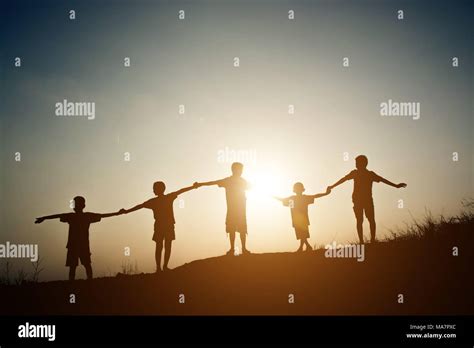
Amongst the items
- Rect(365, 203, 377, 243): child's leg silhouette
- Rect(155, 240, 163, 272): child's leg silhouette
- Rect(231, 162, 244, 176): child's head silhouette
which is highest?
Rect(231, 162, 244, 176): child's head silhouette

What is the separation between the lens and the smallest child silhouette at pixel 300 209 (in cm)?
1373

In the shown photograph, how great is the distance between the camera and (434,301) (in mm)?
9312

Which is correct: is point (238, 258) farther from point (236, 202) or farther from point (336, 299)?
point (336, 299)

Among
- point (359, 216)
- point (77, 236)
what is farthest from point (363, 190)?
point (77, 236)

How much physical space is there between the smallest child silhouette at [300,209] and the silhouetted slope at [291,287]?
1.34m

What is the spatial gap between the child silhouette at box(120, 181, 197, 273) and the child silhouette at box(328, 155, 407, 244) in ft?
14.0

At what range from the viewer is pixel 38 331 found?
29.5ft

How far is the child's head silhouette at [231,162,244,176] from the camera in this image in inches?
502

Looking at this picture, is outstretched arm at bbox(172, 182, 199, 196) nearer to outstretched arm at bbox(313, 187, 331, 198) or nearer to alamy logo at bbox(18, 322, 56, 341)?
outstretched arm at bbox(313, 187, 331, 198)

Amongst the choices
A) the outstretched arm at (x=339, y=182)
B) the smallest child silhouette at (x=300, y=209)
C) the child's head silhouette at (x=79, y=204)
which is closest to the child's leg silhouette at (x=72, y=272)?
the child's head silhouette at (x=79, y=204)

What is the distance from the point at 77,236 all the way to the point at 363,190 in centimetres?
681

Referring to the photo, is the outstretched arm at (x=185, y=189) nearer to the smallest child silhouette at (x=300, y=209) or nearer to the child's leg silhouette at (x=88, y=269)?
the smallest child silhouette at (x=300, y=209)

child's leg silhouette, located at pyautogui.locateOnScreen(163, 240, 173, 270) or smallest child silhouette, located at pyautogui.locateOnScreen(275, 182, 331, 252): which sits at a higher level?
→ smallest child silhouette, located at pyautogui.locateOnScreen(275, 182, 331, 252)

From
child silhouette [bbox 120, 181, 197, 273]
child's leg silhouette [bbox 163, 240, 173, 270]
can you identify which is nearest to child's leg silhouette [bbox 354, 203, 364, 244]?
child silhouette [bbox 120, 181, 197, 273]
